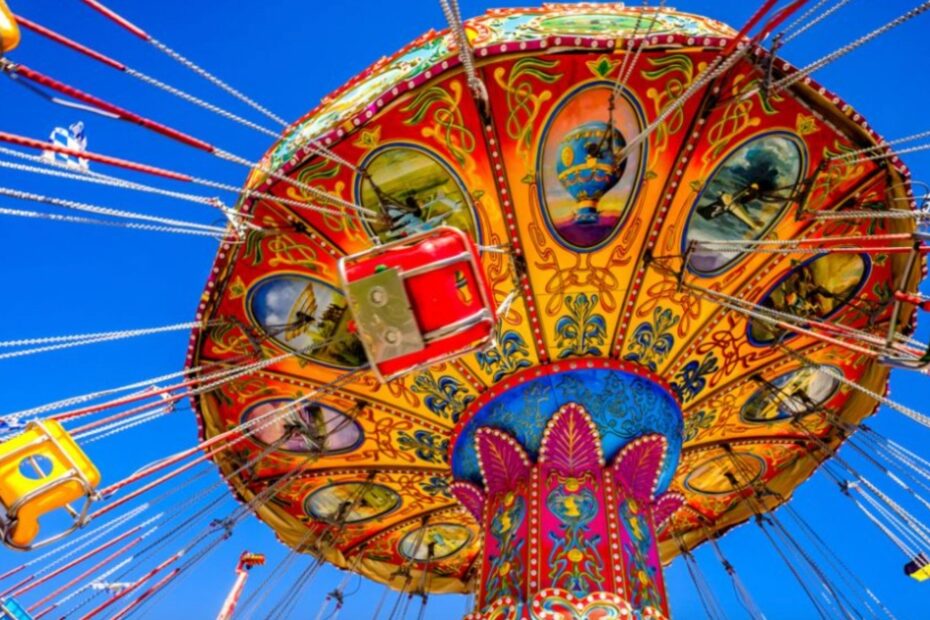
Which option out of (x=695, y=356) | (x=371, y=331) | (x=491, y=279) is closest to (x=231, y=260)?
(x=491, y=279)

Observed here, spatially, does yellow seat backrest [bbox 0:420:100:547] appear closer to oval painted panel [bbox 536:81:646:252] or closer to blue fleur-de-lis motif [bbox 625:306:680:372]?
oval painted panel [bbox 536:81:646:252]

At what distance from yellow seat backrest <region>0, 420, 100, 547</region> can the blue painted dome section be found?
3456mm

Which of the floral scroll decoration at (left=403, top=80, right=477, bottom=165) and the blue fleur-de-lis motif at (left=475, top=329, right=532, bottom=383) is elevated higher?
the floral scroll decoration at (left=403, top=80, right=477, bottom=165)

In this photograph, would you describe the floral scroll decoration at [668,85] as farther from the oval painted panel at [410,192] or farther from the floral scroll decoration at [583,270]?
the oval painted panel at [410,192]

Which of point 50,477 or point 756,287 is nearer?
point 50,477

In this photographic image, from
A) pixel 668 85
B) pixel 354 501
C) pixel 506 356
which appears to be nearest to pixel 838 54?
pixel 668 85

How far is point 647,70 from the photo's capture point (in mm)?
4699

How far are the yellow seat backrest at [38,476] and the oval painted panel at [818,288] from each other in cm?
551

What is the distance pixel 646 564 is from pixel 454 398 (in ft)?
7.28

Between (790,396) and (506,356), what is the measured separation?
10.9 feet

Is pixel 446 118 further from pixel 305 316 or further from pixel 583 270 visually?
pixel 305 316

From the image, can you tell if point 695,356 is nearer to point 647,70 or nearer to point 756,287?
point 756,287

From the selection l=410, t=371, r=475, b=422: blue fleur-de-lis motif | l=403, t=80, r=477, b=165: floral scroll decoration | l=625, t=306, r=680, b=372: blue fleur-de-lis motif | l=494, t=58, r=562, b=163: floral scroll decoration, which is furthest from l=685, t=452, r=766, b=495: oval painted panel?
l=403, t=80, r=477, b=165: floral scroll decoration

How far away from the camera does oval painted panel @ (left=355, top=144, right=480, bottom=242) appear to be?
5.14 m
